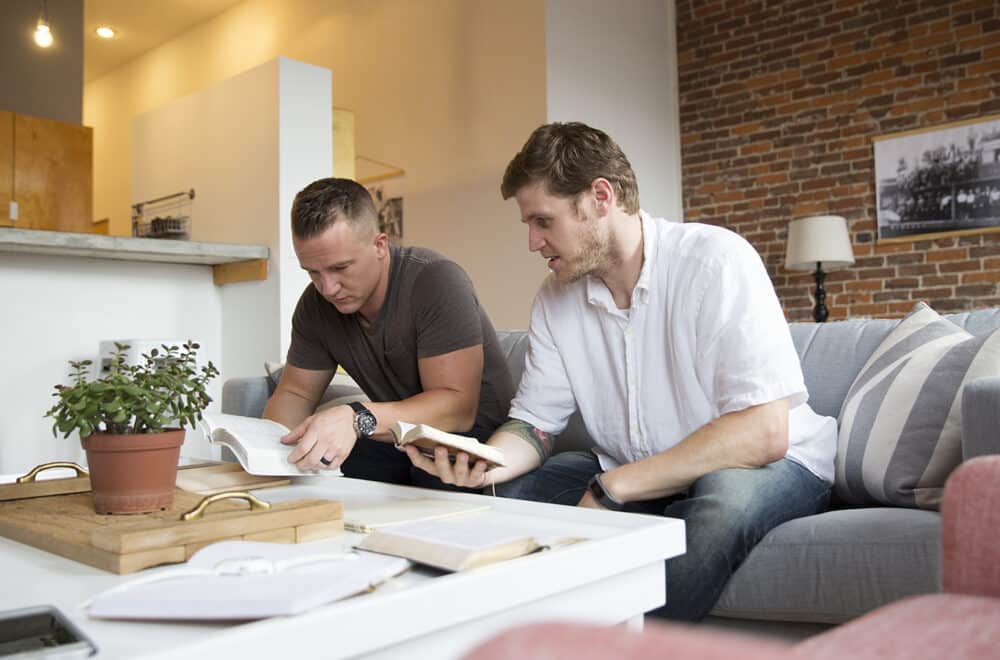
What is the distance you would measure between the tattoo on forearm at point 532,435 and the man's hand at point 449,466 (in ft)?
1.05

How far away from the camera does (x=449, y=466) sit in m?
→ 1.46

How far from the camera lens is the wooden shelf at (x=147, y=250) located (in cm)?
291

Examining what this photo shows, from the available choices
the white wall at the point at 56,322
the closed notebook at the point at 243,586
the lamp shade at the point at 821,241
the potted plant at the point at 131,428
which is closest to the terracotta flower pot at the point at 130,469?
the potted plant at the point at 131,428

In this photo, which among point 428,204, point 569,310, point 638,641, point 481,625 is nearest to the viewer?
point 638,641

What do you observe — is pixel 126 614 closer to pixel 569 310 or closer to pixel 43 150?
pixel 569 310

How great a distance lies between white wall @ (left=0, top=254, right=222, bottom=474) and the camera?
126 inches

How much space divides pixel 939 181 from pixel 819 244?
0.75 m

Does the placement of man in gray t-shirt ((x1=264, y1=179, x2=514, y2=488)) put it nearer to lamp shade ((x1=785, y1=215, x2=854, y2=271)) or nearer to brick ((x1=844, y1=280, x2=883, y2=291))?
lamp shade ((x1=785, y1=215, x2=854, y2=271))

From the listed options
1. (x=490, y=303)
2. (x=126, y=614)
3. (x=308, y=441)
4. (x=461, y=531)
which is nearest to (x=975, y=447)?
(x=461, y=531)

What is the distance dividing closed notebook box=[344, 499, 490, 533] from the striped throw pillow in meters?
0.80

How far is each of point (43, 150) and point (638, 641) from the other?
595 cm

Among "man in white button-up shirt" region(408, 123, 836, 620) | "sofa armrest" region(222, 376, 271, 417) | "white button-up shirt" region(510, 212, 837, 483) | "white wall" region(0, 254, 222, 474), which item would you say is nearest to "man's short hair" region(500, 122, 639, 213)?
"man in white button-up shirt" region(408, 123, 836, 620)

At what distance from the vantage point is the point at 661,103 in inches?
229

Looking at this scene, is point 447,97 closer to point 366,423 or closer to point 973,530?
point 366,423
